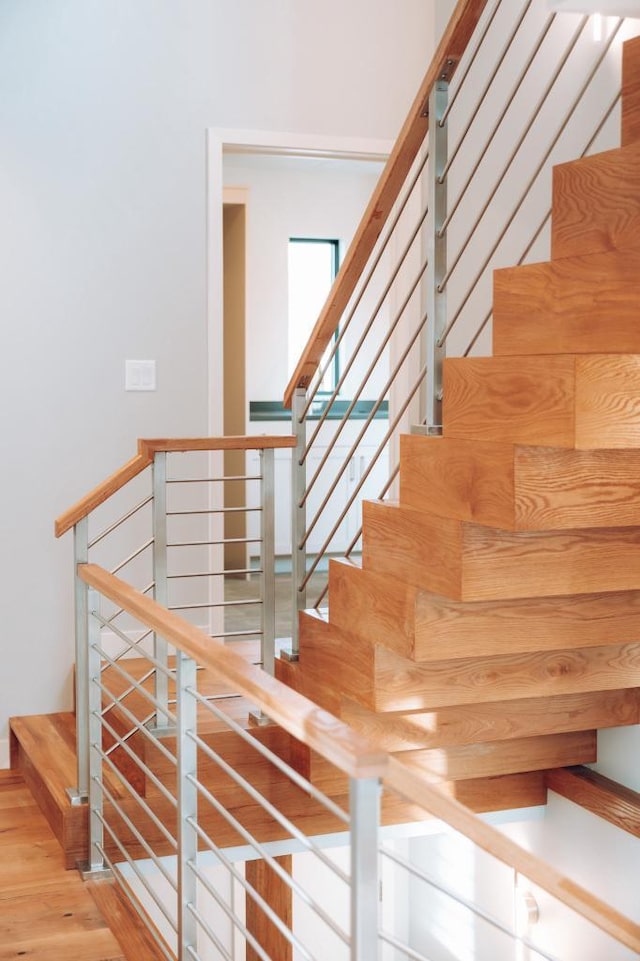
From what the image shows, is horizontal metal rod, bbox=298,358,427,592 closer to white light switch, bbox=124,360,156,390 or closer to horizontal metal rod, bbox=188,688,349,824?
horizontal metal rod, bbox=188,688,349,824

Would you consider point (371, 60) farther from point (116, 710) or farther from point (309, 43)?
point (116, 710)

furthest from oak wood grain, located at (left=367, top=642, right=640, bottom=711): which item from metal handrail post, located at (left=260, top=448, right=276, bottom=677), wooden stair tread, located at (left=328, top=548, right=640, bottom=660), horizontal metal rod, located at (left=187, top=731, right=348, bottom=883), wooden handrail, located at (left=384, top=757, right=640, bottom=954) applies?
wooden handrail, located at (left=384, top=757, right=640, bottom=954)

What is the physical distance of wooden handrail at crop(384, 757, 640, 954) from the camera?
1372mm

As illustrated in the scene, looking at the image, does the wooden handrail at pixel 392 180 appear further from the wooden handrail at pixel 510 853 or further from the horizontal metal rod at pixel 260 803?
the wooden handrail at pixel 510 853

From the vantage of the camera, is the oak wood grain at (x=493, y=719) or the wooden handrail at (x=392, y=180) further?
the oak wood grain at (x=493, y=719)

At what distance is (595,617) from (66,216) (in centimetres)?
251

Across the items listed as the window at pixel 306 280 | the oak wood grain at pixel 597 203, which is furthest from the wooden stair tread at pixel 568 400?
the window at pixel 306 280

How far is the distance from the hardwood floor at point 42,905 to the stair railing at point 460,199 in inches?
37.5

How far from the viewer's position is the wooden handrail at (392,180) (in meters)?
2.58

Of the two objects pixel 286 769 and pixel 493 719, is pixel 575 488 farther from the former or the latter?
pixel 493 719

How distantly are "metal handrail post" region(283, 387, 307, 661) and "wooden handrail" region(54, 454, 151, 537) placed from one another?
47cm

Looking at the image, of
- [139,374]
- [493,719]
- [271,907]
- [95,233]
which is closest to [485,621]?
[493,719]

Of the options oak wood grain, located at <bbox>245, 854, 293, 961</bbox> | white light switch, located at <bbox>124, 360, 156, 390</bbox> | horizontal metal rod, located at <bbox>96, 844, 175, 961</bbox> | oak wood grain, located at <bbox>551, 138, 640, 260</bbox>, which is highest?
oak wood grain, located at <bbox>551, 138, 640, 260</bbox>

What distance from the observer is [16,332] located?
4.17m
